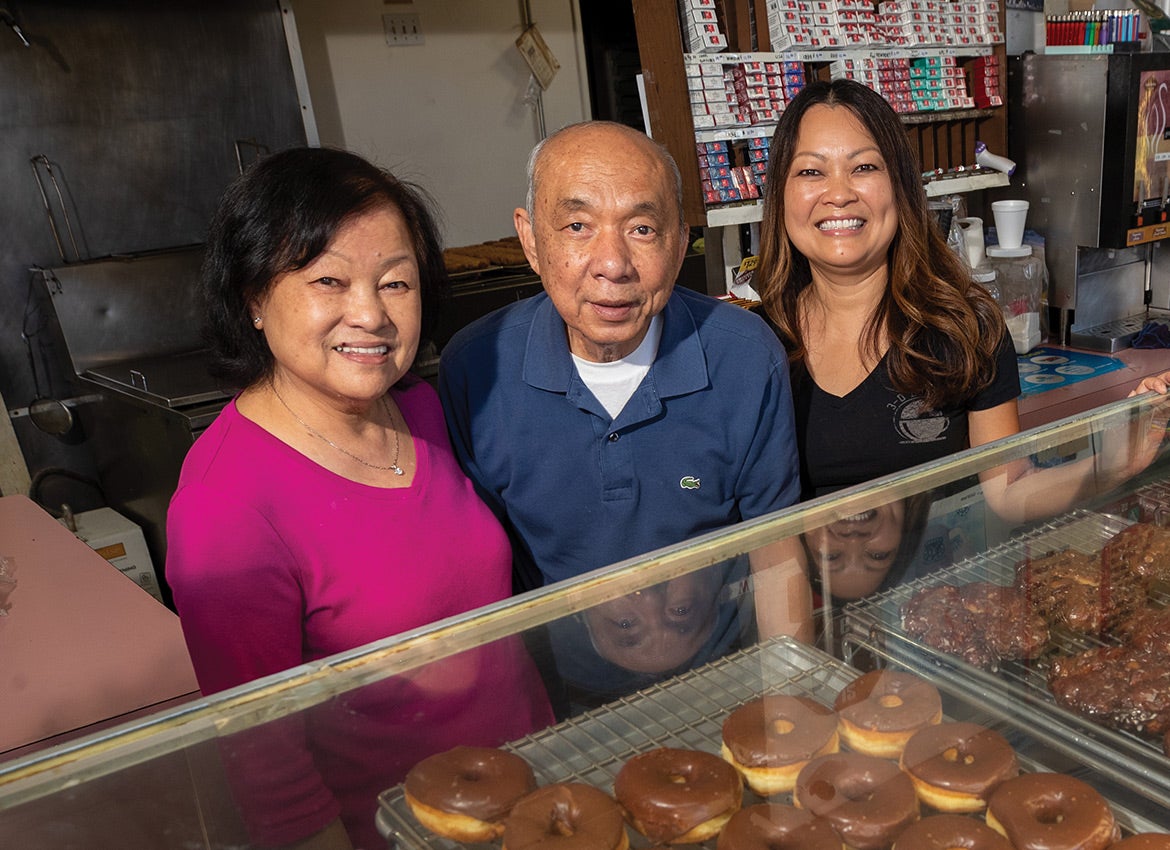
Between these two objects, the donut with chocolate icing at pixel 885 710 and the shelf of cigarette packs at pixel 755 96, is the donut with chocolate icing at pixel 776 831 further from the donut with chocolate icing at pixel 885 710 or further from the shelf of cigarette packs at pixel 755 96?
the shelf of cigarette packs at pixel 755 96

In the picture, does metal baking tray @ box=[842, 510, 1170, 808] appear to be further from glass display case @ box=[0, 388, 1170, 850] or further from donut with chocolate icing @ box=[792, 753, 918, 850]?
donut with chocolate icing @ box=[792, 753, 918, 850]

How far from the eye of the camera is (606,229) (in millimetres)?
1450

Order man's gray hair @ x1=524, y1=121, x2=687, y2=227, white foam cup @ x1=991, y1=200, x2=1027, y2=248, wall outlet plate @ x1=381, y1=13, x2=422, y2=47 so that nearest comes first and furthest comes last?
man's gray hair @ x1=524, y1=121, x2=687, y2=227, white foam cup @ x1=991, y1=200, x2=1027, y2=248, wall outlet plate @ x1=381, y1=13, x2=422, y2=47

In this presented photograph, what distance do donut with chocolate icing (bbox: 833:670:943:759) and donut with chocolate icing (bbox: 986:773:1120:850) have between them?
0.11 metres

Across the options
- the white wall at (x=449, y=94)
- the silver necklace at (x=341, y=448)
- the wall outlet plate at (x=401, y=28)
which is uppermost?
the wall outlet plate at (x=401, y=28)

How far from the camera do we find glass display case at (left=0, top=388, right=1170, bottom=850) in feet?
2.79

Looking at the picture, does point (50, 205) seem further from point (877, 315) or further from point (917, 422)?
point (917, 422)

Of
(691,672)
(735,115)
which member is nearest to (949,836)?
(691,672)

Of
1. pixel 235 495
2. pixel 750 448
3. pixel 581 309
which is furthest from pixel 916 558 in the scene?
pixel 235 495

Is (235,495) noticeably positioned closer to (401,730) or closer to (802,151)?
(401,730)

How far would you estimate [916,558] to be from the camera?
1.20 meters

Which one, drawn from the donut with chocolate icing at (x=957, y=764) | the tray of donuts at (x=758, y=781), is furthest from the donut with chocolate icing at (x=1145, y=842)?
the donut with chocolate icing at (x=957, y=764)

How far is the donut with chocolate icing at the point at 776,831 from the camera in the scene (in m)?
0.91

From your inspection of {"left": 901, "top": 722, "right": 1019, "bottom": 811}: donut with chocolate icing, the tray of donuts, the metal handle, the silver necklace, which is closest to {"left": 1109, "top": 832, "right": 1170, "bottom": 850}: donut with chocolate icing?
the tray of donuts
